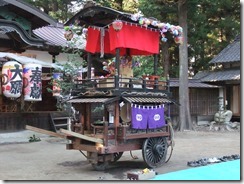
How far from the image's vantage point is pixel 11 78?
1291 centimetres

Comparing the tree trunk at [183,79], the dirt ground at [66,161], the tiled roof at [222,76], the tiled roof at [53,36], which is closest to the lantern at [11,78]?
the dirt ground at [66,161]

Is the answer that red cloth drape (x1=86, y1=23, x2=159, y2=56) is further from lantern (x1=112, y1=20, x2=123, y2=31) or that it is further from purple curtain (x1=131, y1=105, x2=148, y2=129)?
purple curtain (x1=131, y1=105, x2=148, y2=129)

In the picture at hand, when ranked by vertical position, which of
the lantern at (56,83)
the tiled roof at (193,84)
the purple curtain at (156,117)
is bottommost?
the purple curtain at (156,117)

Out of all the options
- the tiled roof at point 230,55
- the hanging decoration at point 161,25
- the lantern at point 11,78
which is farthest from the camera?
the tiled roof at point 230,55

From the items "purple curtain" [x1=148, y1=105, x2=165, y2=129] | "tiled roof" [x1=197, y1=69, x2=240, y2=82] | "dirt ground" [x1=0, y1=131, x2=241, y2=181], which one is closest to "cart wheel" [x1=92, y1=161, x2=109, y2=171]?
"dirt ground" [x1=0, y1=131, x2=241, y2=181]

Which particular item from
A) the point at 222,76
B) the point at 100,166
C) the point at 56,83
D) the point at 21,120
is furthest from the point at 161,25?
the point at 222,76

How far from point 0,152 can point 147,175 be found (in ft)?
20.1

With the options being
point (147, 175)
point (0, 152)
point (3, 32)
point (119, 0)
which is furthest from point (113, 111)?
point (119, 0)

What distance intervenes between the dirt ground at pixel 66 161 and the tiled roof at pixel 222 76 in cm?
842

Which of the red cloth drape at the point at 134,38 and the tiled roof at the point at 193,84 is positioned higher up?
the red cloth drape at the point at 134,38

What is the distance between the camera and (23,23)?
32.0ft

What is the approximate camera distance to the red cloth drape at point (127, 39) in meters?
9.15

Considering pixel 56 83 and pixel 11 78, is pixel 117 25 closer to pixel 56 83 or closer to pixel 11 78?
pixel 11 78

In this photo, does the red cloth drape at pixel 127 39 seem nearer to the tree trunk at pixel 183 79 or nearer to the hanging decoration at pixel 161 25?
the hanging decoration at pixel 161 25
